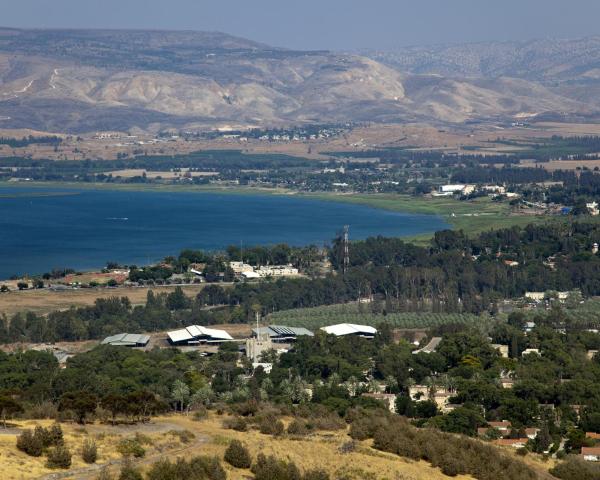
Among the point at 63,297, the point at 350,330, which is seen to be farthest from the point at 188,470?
the point at 63,297

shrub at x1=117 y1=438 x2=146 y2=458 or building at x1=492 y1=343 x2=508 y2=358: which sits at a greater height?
shrub at x1=117 y1=438 x2=146 y2=458

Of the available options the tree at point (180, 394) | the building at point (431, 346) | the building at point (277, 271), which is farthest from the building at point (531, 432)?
the building at point (277, 271)

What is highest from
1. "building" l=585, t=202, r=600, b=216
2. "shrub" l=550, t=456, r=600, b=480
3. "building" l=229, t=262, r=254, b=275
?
"shrub" l=550, t=456, r=600, b=480

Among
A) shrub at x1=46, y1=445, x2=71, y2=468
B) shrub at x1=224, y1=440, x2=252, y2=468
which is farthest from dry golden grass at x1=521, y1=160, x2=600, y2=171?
shrub at x1=46, y1=445, x2=71, y2=468

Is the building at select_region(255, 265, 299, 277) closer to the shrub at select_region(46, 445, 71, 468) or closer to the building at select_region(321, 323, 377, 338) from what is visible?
the building at select_region(321, 323, 377, 338)

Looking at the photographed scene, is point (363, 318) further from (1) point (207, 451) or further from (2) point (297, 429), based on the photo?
(1) point (207, 451)

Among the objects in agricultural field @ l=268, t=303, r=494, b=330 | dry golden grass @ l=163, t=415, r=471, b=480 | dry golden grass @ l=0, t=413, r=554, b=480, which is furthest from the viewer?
agricultural field @ l=268, t=303, r=494, b=330
